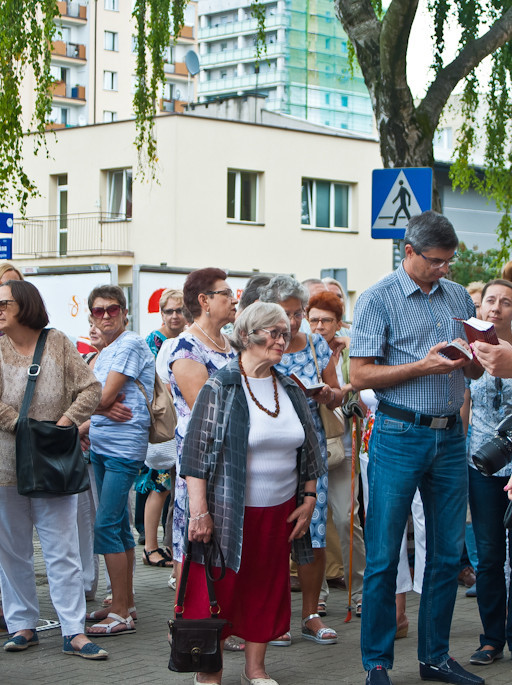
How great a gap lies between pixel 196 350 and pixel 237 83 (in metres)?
116

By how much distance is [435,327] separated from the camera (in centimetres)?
545

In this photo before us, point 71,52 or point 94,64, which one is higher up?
point 71,52

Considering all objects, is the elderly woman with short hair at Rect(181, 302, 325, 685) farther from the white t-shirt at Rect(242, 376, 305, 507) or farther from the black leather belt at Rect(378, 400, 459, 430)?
the black leather belt at Rect(378, 400, 459, 430)

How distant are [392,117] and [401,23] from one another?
35.4 inches

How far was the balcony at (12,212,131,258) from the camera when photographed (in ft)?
119

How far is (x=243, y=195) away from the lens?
36.7m

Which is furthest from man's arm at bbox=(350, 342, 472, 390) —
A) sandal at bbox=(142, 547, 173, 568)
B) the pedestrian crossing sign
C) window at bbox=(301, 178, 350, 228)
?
window at bbox=(301, 178, 350, 228)

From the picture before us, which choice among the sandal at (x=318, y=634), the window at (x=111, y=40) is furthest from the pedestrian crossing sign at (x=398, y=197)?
the window at (x=111, y=40)

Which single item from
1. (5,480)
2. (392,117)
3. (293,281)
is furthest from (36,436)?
(392,117)

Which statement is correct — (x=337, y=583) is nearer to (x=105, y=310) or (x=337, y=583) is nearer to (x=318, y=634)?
(x=318, y=634)

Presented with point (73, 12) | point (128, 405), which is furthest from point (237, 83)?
point (128, 405)

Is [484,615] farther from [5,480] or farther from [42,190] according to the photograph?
[42,190]

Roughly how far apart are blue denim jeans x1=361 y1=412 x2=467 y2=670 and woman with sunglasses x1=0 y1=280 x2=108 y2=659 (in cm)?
160

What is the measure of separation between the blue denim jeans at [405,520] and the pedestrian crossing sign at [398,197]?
16.8 ft
